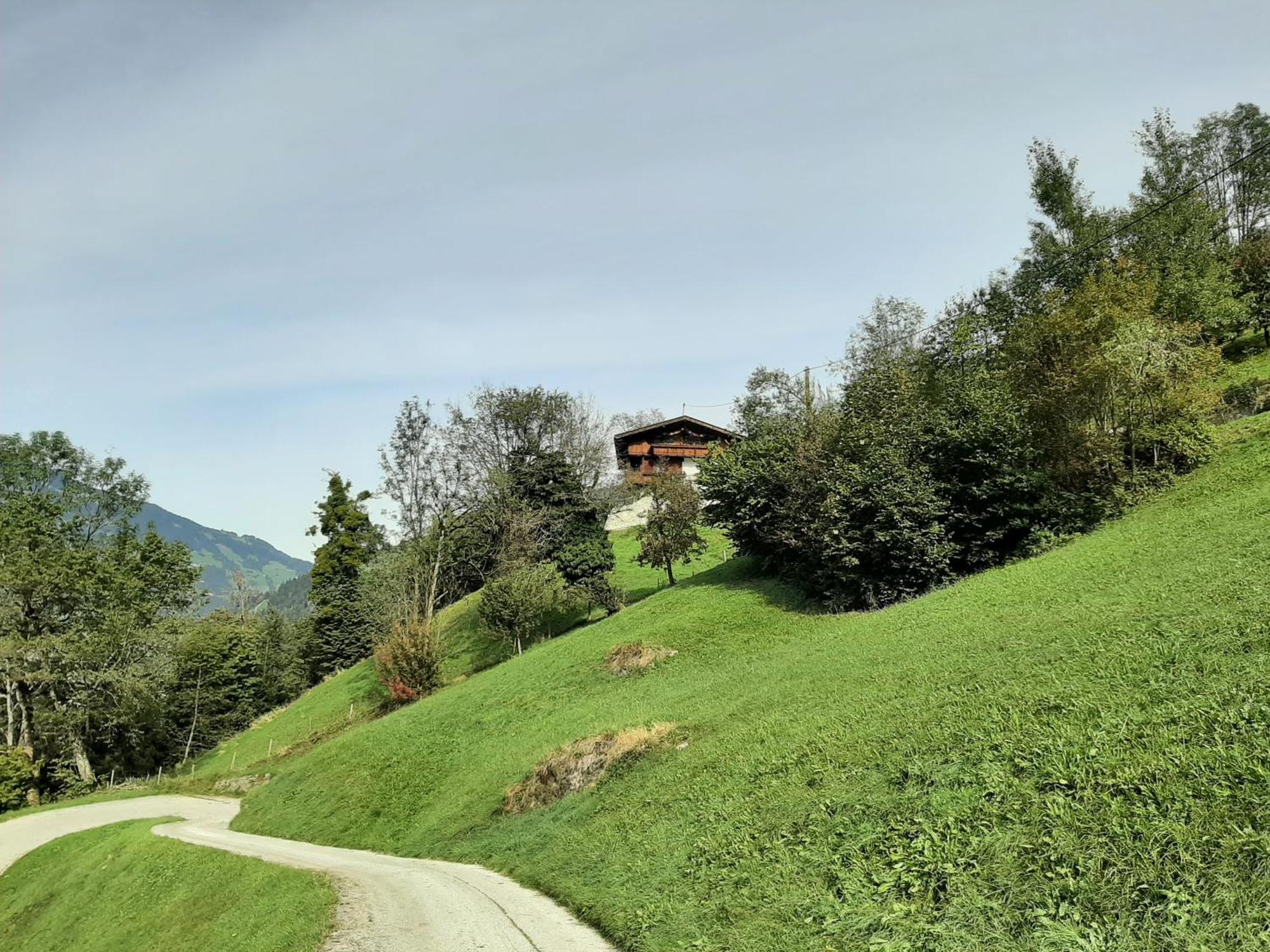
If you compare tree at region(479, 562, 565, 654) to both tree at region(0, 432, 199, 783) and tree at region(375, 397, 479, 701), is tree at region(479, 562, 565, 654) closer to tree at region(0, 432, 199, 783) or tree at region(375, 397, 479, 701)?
tree at region(375, 397, 479, 701)

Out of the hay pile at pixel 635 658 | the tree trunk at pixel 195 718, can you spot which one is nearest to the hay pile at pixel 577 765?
the hay pile at pixel 635 658

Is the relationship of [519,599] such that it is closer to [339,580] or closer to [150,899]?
[150,899]

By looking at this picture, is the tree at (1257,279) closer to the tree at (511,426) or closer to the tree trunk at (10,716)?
the tree at (511,426)

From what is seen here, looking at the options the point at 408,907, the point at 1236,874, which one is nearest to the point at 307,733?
the point at 408,907

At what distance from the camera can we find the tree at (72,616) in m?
43.4

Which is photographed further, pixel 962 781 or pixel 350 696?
pixel 350 696

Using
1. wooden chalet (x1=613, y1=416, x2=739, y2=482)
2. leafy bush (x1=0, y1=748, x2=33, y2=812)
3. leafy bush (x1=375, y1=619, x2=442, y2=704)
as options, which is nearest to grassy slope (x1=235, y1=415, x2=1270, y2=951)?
leafy bush (x1=375, y1=619, x2=442, y2=704)

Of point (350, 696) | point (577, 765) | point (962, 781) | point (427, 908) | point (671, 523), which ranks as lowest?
point (350, 696)

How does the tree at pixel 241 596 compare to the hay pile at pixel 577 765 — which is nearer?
the hay pile at pixel 577 765

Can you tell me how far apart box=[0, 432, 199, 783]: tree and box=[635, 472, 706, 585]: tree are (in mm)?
34057

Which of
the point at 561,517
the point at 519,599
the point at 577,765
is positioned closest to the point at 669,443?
the point at 561,517

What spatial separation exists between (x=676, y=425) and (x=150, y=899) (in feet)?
187

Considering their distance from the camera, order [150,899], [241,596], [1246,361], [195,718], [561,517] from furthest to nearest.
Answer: [241,596]
[195,718]
[561,517]
[1246,361]
[150,899]

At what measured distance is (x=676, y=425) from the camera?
70812mm
